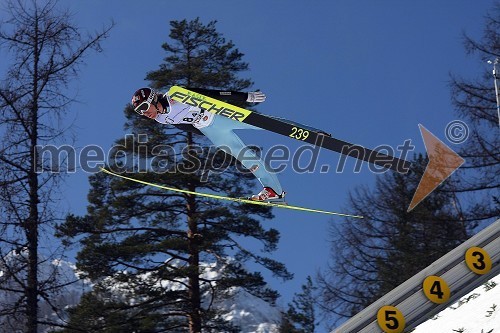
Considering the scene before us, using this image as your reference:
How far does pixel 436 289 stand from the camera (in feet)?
29.7

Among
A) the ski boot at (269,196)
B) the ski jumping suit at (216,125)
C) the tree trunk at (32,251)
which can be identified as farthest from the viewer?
the tree trunk at (32,251)

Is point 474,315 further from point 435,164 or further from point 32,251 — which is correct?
point 32,251

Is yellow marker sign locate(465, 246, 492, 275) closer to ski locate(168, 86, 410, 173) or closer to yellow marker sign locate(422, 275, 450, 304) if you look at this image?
yellow marker sign locate(422, 275, 450, 304)

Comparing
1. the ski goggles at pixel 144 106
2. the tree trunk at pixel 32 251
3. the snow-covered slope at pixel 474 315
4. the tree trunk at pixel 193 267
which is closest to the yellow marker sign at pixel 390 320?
the snow-covered slope at pixel 474 315

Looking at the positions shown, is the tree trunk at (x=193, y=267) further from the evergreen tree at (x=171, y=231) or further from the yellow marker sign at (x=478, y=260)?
the yellow marker sign at (x=478, y=260)

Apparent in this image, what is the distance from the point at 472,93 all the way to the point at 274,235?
6.44 metres

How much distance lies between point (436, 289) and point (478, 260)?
0.73m

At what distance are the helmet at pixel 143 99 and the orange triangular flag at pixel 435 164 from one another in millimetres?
4214

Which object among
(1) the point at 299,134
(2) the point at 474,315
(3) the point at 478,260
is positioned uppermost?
(1) the point at 299,134

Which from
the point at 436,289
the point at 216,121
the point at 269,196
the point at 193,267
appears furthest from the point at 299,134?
the point at 193,267

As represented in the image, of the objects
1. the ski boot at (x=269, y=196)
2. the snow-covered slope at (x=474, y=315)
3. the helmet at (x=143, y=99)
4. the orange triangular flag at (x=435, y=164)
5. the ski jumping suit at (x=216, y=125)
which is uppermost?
the helmet at (x=143, y=99)

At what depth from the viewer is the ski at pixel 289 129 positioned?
10000 mm

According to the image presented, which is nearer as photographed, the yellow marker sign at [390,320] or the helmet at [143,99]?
the yellow marker sign at [390,320]

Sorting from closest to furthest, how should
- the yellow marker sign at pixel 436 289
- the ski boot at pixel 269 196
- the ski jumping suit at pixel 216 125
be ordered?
the yellow marker sign at pixel 436 289 → the ski jumping suit at pixel 216 125 → the ski boot at pixel 269 196
